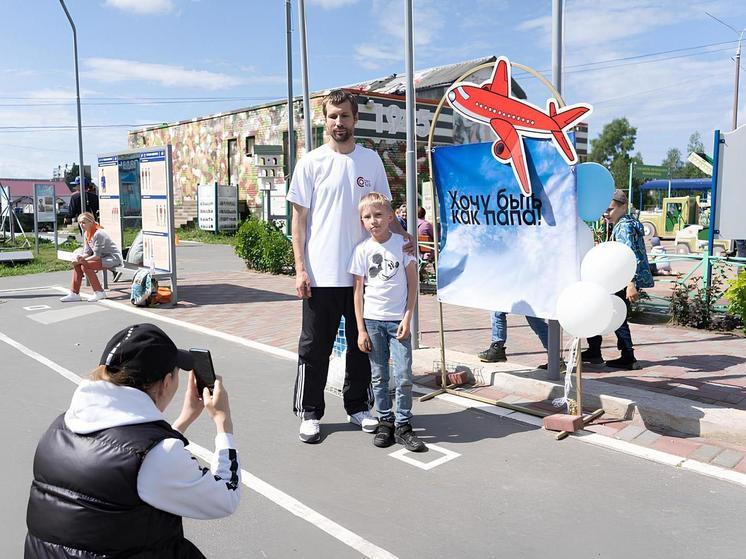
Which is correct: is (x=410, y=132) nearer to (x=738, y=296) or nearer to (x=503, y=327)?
(x=503, y=327)

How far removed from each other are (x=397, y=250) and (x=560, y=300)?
1.24 meters

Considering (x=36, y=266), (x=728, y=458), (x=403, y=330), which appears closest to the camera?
(x=728, y=458)

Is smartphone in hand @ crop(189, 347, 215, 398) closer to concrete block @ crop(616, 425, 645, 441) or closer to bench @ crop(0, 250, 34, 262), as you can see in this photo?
concrete block @ crop(616, 425, 645, 441)

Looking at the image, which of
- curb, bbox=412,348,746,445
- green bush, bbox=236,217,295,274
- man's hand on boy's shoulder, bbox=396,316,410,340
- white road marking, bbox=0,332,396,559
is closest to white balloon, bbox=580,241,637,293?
curb, bbox=412,348,746,445

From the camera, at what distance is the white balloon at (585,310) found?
14.4 ft

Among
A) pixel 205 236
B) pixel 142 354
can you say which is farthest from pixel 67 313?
pixel 205 236

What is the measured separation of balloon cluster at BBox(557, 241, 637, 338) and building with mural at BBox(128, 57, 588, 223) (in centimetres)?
1316

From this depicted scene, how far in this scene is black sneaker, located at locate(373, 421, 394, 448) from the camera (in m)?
4.29

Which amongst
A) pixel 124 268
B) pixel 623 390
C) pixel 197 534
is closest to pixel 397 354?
pixel 197 534

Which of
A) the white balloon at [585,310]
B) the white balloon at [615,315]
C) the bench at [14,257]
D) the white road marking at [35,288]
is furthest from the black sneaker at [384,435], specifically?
the bench at [14,257]

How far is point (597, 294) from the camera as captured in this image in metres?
4.40

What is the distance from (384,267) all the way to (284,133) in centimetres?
2315

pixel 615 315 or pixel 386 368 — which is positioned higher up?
pixel 615 315

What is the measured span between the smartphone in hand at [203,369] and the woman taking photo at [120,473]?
0.18m
